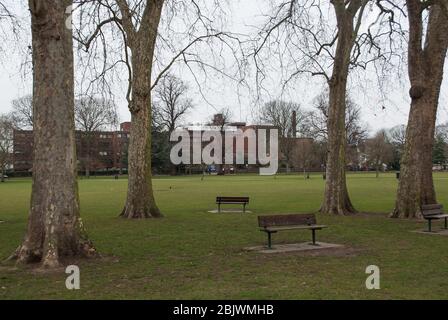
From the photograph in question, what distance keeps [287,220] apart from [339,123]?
A: 1014 cm

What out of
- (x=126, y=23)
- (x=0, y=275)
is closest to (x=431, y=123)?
(x=126, y=23)

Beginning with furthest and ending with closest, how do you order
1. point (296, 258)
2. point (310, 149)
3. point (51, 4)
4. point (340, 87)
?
1. point (310, 149)
2. point (340, 87)
3. point (296, 258)
4. point (51, 4)

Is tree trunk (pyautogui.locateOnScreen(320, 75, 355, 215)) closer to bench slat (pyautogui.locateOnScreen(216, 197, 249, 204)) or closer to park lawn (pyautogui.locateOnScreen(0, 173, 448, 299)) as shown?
bench slat (pyautogui.locateOnScreen(216, 197, 249, 204))

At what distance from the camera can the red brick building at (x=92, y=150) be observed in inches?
3239

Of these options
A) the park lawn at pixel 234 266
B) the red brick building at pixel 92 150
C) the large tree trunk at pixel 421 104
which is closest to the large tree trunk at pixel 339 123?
the large tree trunk at pixel 421 104

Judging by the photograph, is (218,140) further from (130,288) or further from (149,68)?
(130,288)

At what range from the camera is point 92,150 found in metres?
92.9

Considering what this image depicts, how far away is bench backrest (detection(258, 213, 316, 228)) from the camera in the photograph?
12414mm

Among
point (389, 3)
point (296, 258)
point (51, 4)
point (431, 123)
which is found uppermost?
point (389, 3)

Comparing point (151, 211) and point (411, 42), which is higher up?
point (411, 42)

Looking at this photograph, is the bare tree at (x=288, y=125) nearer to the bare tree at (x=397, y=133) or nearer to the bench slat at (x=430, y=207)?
the bare tree at (x=397, y=133)

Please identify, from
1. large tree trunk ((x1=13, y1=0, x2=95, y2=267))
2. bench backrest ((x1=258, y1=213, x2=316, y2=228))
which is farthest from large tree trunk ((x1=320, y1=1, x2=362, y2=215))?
large tree trunk ((x1=13, y1=0, x2=95, y2=267))

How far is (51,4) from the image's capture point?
32.9ft

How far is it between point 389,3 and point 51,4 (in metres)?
16.9
